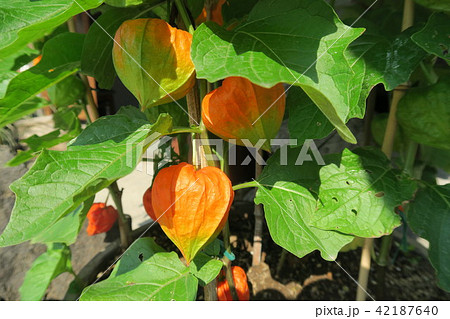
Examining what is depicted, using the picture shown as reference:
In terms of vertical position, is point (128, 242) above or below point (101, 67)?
below

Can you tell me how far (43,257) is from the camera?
74 cm

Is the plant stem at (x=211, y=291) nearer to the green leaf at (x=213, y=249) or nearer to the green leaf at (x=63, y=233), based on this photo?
the green leaf at (x=213, y=249)

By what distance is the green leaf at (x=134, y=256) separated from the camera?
460mm

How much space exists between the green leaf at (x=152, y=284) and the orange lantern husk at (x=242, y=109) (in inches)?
9.0

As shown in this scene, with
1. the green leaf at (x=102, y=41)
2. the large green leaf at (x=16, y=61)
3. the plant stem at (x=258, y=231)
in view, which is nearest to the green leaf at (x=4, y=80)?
the large green leaf at (x=16, y=61)

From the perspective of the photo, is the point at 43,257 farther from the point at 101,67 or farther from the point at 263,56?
the point at 263,56

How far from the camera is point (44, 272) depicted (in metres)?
0.70

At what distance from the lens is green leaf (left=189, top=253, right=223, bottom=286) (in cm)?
43

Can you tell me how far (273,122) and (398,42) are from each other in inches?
9.1

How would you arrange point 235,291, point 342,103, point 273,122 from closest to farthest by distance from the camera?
point 342,103
point 273,122
point 235,291

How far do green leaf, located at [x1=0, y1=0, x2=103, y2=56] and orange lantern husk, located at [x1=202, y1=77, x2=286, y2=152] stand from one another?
0.52 feet
